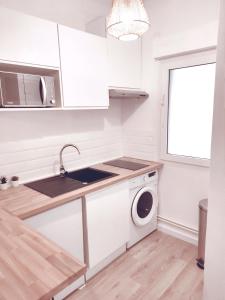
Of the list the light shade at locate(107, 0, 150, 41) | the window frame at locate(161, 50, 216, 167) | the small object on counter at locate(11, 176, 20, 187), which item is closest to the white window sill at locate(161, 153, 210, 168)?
the window frame at locate(161, 50, 216, 167)

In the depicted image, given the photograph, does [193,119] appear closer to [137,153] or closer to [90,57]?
[137,153]

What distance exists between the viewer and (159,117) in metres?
2.57

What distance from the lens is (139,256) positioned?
7.47ft

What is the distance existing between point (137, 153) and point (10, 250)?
2074mm

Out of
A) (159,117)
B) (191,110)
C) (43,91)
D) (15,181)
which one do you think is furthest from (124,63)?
(15,181)

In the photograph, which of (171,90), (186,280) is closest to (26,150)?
(171,90)

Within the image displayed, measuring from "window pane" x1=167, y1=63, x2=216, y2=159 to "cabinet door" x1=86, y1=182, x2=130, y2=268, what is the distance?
858 millimetres

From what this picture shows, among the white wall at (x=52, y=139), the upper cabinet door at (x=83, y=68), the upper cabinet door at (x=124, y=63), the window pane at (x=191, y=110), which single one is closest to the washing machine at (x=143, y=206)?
the window pane at (x=191, y=110)

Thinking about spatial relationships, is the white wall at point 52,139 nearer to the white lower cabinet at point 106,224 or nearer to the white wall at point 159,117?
the white wall at point 159,117

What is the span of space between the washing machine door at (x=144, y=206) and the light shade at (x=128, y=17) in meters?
1.59

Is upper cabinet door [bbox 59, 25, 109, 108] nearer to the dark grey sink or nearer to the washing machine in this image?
the dark grey sink

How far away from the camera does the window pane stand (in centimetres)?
221

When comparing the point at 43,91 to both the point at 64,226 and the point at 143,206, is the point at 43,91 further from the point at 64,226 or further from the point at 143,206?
the point at 143,206

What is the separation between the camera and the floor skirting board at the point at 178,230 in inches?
96.9
